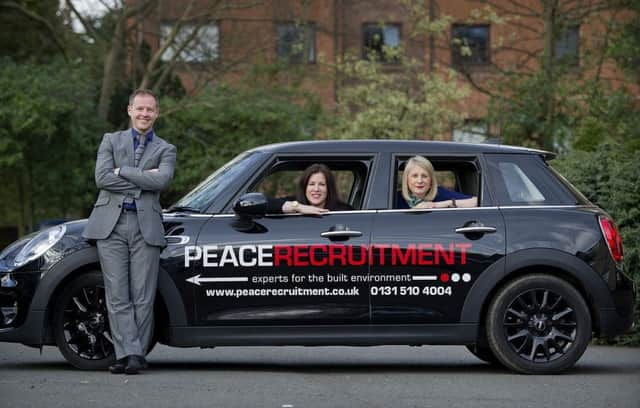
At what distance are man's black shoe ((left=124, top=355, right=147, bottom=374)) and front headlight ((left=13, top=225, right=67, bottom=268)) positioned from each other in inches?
38.2

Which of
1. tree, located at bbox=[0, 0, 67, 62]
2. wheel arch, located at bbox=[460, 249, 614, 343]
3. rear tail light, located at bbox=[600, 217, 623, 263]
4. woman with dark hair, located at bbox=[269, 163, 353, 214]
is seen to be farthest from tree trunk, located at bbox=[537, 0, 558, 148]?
woman with dark hair, located at bbox=[269, 163, 353, 214]

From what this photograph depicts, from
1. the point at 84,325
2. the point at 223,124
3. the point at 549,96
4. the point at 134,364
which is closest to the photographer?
the point at 134,364

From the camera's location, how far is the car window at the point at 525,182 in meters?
9.54

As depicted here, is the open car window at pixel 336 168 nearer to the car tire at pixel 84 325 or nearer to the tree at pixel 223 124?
the car tire at pixel 84 325

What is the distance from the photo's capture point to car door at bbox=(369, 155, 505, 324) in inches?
361

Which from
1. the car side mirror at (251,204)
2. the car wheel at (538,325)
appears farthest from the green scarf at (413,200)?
the car side mirror at (251,204)

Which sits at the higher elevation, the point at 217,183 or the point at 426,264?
the point at 217,183

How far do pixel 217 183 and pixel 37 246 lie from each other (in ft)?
4.32

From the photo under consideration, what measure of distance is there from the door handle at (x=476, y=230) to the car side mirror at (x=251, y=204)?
1.35 meters

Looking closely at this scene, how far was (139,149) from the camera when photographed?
943cm

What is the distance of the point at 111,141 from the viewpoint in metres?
9.41

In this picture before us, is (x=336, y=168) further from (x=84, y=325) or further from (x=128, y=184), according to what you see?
(x=84, y=325)

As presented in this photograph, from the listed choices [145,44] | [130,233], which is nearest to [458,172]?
[130,233]

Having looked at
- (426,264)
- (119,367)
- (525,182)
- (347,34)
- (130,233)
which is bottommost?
(119,367)
